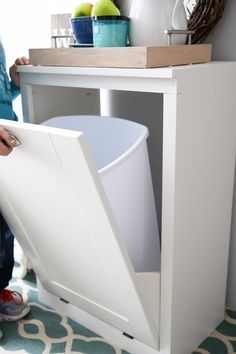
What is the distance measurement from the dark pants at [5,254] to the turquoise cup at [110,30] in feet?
2.72

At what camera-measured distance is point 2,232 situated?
1.63m

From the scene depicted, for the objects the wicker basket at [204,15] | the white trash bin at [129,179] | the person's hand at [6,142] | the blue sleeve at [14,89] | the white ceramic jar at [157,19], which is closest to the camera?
the person's hand at [6,142]

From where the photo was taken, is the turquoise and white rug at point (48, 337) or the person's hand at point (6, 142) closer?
the person's hand at point (6, 142)

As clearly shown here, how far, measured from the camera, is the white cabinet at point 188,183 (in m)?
1.08

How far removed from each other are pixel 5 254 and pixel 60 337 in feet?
1.35

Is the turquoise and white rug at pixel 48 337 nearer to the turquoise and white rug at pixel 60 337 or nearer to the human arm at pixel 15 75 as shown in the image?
the turquoise and white rug at pixel 60 337

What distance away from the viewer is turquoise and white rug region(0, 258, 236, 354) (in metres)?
1.43

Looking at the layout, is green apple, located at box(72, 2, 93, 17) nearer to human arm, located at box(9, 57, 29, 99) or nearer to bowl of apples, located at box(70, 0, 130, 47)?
bowl of apples, located at box(70, 0, 130, 47)

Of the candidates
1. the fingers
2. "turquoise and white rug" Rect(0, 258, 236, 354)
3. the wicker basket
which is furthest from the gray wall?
"turquoise and white rug" Rect(0, 258, 236, 354)

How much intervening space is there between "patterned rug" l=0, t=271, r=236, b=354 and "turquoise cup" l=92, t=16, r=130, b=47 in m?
1.05

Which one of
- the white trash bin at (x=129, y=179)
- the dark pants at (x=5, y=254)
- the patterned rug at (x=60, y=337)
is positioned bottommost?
the patterned rug at (x=60, y=337)

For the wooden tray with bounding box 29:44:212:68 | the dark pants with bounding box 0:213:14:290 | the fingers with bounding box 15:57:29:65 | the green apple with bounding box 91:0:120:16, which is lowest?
the dark pants with bounding box 0:213:14:290

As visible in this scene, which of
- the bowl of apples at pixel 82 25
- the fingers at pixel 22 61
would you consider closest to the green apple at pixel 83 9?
the bowl of apples at pixel 82 25

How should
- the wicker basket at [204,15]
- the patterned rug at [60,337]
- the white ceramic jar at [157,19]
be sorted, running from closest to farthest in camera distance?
1. the white ceramic jar at [157,19]
2. the wicker basket at [204,15]
3. the patterned rug at [60,337]
